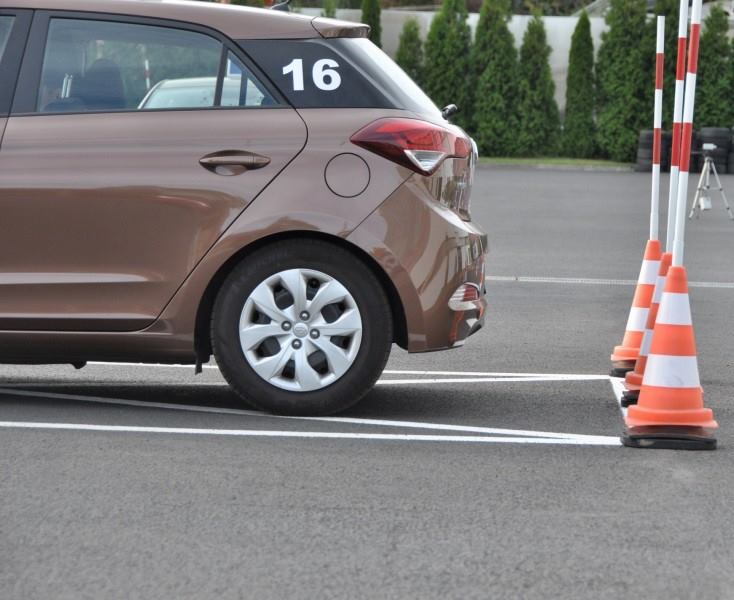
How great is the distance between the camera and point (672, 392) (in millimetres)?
6465

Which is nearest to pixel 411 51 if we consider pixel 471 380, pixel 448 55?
pixel 448 55

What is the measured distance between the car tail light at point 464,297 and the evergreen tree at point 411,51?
1318 inches

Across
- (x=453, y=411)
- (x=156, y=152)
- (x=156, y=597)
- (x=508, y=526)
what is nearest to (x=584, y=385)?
(x=453, y=411)

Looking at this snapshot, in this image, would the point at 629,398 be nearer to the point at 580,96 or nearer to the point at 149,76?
the point at 149,76

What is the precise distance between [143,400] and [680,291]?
2.51 metres

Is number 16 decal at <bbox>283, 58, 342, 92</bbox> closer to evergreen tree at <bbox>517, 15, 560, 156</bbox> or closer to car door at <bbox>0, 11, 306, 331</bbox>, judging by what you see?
car door at <bbox>0, 11, 306, 331</bbox>

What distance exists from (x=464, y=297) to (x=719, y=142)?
96.7 ft

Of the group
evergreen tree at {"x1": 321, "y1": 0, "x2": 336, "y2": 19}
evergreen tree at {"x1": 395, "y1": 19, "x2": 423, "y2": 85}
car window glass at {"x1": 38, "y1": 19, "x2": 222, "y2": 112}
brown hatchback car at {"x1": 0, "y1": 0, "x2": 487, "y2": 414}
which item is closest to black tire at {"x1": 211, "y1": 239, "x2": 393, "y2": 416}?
brown hatchback car at {"x1": 0, "y1": 0, "x2": 487, "y2": 414}

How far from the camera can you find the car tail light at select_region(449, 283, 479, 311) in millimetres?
6852

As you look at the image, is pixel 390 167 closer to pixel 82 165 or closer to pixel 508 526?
pixel 82 165

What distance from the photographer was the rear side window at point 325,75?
6859 millimetres

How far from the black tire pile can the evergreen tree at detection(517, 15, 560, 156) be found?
3.21 meters

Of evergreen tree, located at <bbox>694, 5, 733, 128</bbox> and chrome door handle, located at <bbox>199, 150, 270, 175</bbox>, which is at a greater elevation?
chrome door handle, located at <bbox>199, 150, 270, 175</bbox>

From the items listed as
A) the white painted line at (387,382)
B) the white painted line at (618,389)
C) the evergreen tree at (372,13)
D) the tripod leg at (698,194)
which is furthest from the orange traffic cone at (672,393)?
the evergreen tree at (372,13)
